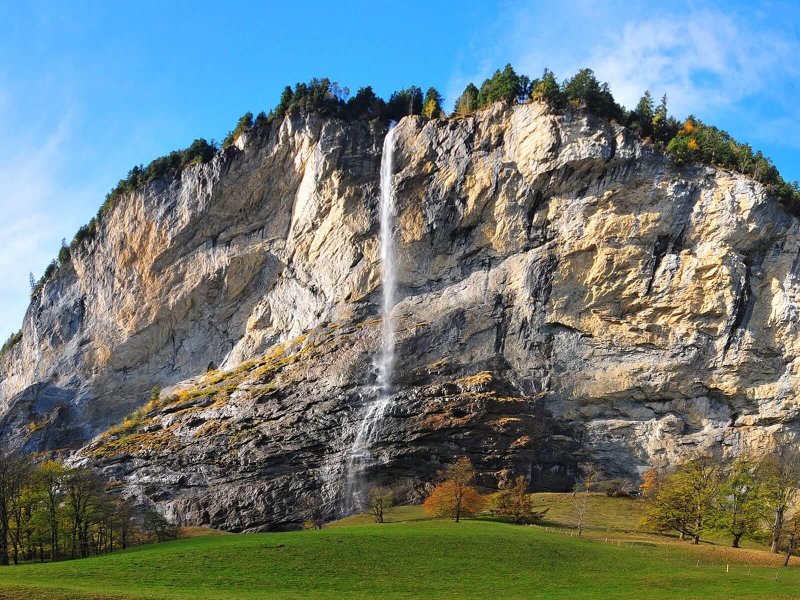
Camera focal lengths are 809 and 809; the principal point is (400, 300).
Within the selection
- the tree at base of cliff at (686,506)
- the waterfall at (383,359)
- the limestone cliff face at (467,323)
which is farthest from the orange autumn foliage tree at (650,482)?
the waterfall at (383,359)

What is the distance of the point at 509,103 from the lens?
246 ft

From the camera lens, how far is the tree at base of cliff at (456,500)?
52.5m

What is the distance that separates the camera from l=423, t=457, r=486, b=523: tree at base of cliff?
52469mm

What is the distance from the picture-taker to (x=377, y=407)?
65.1 metres

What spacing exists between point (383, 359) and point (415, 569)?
3322 centimetres

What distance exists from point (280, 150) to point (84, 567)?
55732 millimetres

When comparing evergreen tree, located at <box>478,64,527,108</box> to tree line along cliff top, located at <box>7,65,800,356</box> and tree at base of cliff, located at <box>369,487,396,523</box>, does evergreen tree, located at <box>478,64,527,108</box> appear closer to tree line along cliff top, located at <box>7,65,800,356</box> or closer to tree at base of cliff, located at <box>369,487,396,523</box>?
tree line along cliff top, located at <box>7,65,800,356</box>

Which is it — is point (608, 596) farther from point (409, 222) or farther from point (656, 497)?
point (409, 222)

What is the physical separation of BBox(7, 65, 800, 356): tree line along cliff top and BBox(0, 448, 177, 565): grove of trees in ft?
150

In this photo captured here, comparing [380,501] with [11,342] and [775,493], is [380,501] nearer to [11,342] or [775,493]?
[775,493]

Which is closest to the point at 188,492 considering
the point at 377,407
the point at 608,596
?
the point at 377,407

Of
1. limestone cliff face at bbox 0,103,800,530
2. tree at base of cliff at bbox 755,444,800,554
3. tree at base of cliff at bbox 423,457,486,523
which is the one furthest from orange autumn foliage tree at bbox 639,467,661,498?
tree at base of cliff at bbox 423,457,486,523

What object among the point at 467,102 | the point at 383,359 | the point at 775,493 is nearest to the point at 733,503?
the point at 775,493

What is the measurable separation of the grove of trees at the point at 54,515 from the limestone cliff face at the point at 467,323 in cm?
1257
